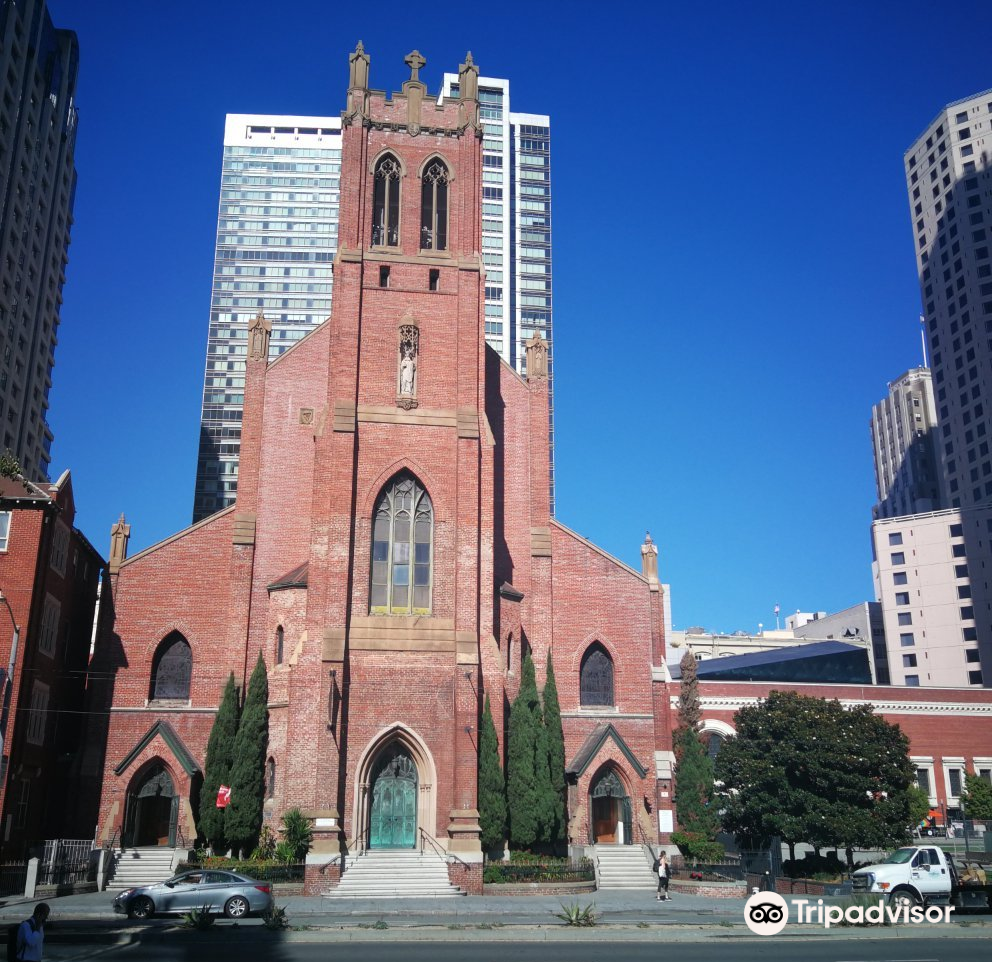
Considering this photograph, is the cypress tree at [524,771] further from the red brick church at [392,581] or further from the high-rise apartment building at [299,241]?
the high-rise apartment building at [299,241]

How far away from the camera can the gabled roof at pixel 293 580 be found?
3694 centimetres

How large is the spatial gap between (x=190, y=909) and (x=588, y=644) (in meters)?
19.7

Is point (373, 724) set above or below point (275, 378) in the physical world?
below

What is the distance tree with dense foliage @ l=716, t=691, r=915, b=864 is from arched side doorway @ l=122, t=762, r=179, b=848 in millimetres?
19942

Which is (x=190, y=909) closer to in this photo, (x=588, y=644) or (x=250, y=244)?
(x=588, y=644)

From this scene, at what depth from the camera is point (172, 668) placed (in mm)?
38375

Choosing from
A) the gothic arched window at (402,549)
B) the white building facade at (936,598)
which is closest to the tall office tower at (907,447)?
the white building facade at (936,598)

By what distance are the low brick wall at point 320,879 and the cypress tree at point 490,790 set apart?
5042mm

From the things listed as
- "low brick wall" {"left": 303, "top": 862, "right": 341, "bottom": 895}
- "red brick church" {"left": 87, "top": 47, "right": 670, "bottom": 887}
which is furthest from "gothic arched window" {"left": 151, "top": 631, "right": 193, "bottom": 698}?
"low brick wall" {"left": 303, "top": 862, "right": 341, "bottom": 895}

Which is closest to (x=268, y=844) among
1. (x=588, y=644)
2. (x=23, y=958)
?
(x=588, y=644)

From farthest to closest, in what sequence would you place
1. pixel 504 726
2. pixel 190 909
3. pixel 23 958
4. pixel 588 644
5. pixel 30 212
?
pixel 30 212, pixel 588 644, pixel 504 726, pixel 190 909, pixel 23 958

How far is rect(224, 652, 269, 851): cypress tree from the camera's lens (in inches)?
1321

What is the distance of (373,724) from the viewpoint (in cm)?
3394

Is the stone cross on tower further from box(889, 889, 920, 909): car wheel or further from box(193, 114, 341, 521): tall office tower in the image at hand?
box(193, 114, 341, 521): tall office tower
